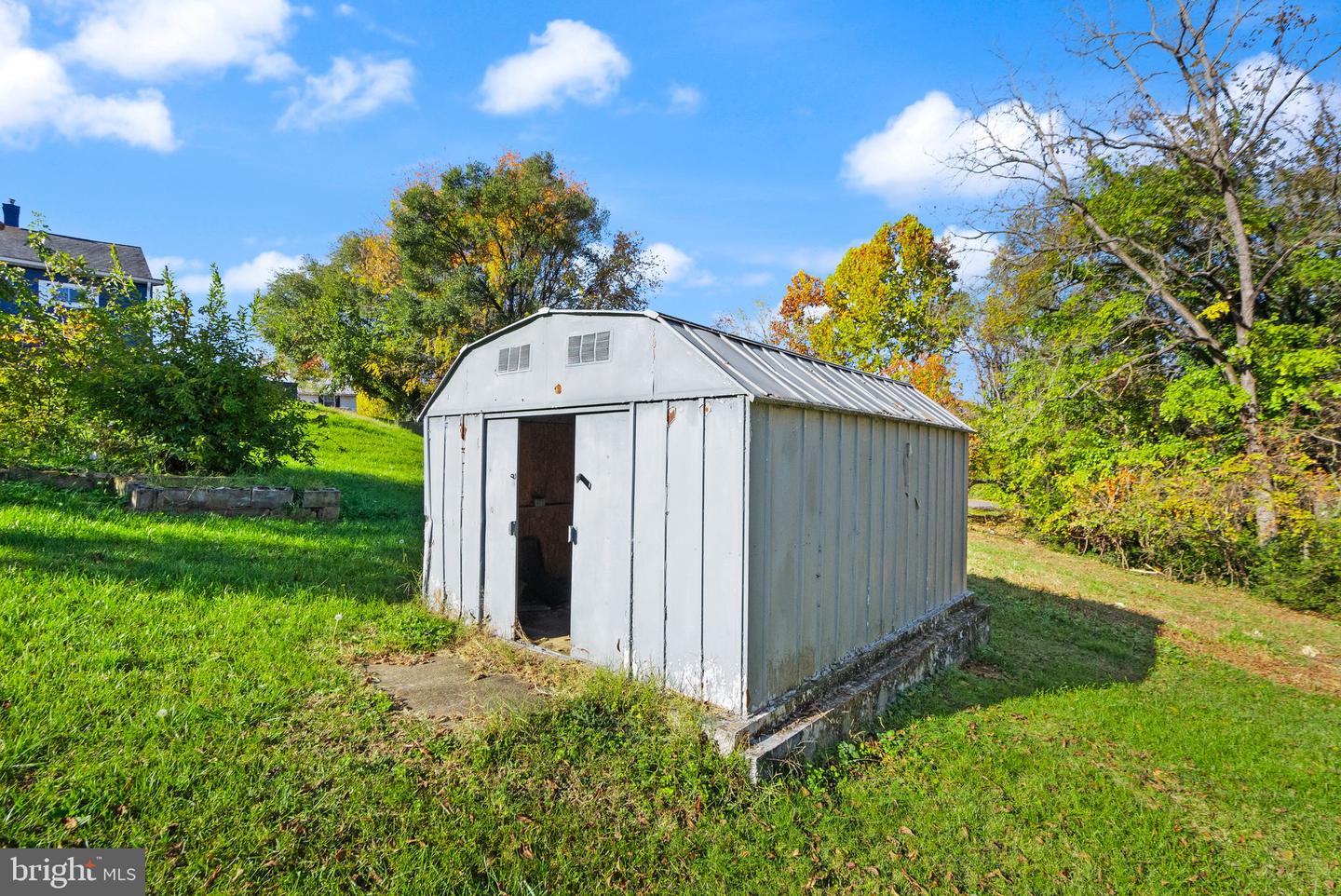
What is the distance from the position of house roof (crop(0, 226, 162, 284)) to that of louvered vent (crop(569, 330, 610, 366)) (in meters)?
23.6

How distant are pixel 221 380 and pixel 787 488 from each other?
930 centimetres

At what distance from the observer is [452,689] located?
4.31 meters

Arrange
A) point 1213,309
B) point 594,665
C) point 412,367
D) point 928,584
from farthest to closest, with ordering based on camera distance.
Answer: point 412,367 → point 1213,309 → point 928,584 → point 594,665

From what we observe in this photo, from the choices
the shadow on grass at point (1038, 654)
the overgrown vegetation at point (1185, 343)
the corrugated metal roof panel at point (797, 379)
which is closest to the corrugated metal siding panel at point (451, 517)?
the corrugated metal roof panel at point (797, 379)

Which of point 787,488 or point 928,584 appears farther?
point 928,584

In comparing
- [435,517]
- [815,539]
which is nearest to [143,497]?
[435,517]

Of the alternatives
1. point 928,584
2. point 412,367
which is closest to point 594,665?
point 928,584

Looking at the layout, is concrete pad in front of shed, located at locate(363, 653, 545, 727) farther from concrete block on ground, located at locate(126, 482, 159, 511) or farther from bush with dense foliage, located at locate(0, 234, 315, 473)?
bush with dense foliage, located at locate(0, 234, 315, 473)

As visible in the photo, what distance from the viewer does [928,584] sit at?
6371 millimetres

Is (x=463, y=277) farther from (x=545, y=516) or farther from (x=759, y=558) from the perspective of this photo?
(x=759, y=558)

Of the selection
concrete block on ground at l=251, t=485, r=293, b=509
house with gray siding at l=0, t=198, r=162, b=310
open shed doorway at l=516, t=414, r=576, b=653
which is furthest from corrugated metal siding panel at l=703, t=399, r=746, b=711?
house with gray siding at l=0, t=198, r=162, b=310

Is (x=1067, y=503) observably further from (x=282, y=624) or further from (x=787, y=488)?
(x=282, y=624)

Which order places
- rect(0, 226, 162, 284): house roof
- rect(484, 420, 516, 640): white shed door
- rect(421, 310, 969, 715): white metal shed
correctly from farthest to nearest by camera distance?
rect(0, 226, 162, 284): house roof → rect(484, 420, 516, 640): white shed door → rect(421, 310, 969, 715): white metal shed

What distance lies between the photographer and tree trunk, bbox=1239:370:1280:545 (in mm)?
10242
